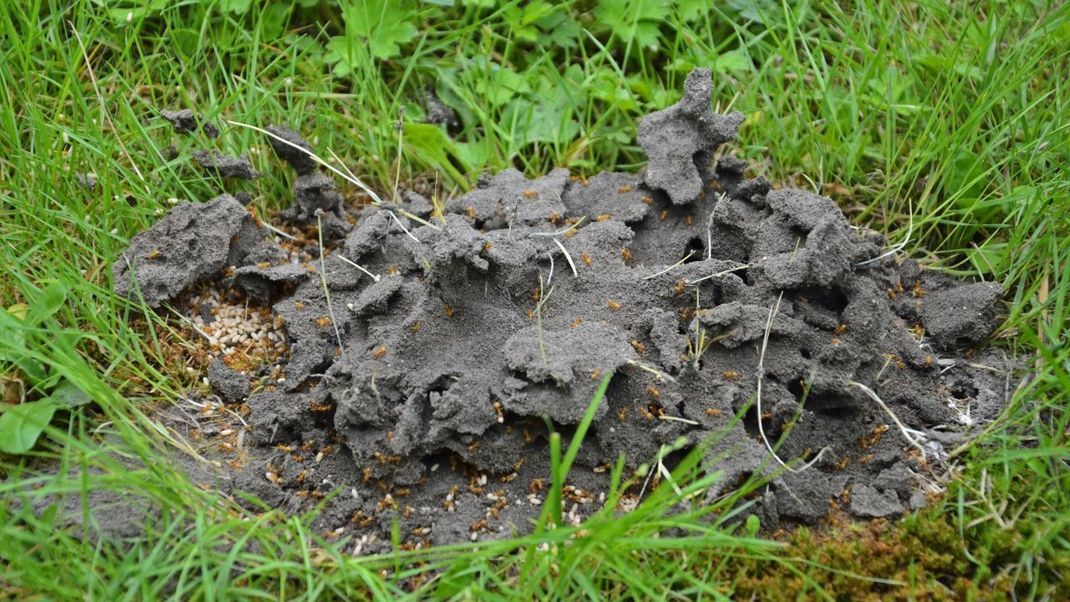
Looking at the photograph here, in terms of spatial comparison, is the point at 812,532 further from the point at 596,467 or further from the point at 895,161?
the point at 895,161

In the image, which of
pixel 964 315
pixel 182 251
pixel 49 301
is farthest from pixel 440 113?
pixel 964 315

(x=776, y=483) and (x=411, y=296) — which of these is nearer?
(x=776, y=483)

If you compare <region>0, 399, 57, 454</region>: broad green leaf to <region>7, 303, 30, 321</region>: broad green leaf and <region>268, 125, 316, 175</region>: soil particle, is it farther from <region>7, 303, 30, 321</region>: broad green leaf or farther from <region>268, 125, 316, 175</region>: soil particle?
<region>268, 125, 316, 175</region>: soil particle

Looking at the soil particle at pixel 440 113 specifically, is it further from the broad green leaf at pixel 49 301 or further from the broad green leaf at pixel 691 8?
the broad green leaf at pixel 49 301

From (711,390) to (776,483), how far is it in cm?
31

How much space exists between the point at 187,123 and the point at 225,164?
0.22 m

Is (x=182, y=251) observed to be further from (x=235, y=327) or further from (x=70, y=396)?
(x=70, y=396)

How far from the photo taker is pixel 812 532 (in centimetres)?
240

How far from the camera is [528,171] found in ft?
11.7

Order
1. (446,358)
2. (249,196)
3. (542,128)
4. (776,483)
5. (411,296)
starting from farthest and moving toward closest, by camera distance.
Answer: (542,128)
(249,196)
(411,296)
(446,358)
(776,483)

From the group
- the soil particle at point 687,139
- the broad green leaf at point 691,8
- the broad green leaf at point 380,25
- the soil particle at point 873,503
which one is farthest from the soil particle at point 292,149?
the soil particle at point 873,503

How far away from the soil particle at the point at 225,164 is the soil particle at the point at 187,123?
118mm

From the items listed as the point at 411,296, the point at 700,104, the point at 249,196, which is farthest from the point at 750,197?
the point at 249,196

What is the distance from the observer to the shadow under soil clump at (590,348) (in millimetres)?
2438
